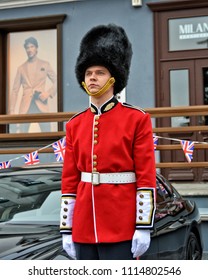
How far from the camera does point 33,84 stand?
9742 millimetres

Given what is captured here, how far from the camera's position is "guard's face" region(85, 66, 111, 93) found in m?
2.41

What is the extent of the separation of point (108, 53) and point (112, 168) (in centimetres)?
63

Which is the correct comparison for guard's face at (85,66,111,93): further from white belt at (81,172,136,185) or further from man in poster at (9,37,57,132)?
man in poster at (9,37,57,132)

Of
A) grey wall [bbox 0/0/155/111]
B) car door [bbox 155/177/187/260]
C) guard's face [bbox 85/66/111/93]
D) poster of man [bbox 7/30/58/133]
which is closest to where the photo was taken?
guard's face [bbox 85/66/111/93]

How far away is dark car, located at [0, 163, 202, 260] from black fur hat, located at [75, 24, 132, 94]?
1.23 meters

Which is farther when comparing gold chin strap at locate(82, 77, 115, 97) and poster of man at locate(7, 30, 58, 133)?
poster of man at locate(7, 30, 58, 133)

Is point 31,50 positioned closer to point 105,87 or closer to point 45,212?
point 45,212

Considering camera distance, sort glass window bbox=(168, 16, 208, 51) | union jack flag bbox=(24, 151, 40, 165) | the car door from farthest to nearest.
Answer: glass window bbox=(168, 16, 208, 51) < union jack flag bbox=(24, 151, 40, 165) < the car door

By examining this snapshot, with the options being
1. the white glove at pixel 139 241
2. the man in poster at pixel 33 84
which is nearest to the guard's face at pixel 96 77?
the white glove at pixel 139 241

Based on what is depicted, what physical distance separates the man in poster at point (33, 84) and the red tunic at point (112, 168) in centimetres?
725

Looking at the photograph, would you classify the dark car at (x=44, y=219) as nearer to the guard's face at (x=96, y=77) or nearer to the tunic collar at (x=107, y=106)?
the tunic collar at (x=107, y=106)

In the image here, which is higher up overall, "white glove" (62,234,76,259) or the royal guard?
the royal guard

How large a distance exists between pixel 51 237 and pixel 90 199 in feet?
3.54

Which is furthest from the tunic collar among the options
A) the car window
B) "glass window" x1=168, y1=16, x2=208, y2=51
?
"glass window" x1=168, y1=16, x2=208, y2=51
